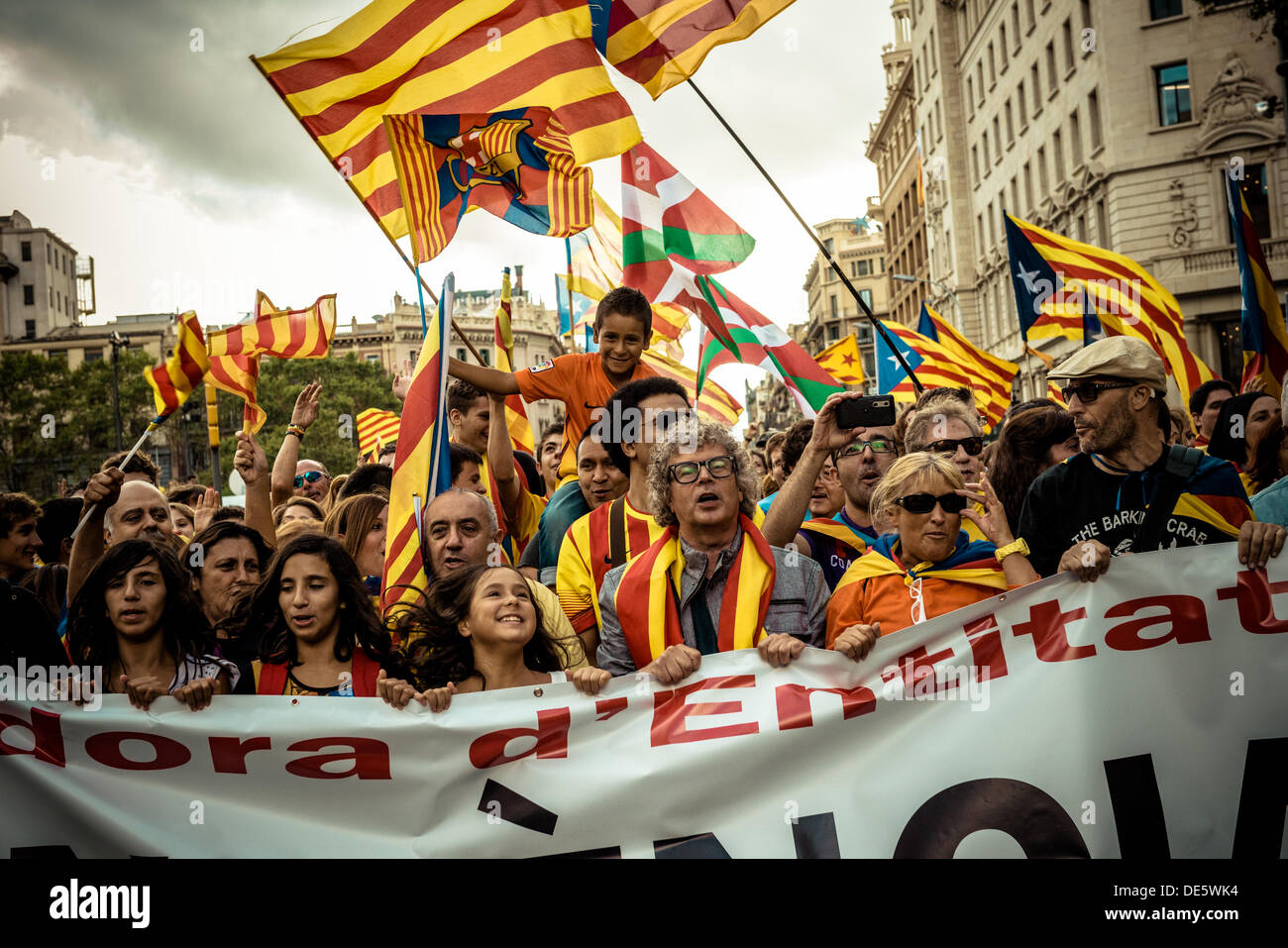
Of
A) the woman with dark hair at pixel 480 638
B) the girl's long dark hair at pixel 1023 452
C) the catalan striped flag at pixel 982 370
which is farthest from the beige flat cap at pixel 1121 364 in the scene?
the catalan striped flag at pixel 982 370

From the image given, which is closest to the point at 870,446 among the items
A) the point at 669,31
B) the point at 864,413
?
the point at 864,413

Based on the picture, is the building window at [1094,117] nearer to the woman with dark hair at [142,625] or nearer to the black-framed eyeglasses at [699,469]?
the black-framed eyeglasses at [699,469]

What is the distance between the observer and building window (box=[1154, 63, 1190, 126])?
31828 mm

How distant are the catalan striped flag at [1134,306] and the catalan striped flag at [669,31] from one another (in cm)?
427

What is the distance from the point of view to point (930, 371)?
37.0ft

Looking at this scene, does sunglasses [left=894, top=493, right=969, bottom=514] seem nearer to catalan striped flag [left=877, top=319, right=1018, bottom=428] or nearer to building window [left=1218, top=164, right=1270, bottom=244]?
catalan striped flag [left=877, top=319, right=1018, bottom=428]

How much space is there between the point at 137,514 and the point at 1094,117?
112 feet

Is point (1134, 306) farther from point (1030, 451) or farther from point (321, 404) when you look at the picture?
point (321, 404)

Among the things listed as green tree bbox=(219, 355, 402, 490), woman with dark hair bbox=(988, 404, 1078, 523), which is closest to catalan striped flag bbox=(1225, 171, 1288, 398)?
woman with dark hair bbox=(988, 404, 1078, 523)

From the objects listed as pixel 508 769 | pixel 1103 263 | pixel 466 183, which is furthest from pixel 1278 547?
pixel 1103 263

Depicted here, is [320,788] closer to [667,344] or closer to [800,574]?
[800,574]

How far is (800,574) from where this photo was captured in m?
4.13
